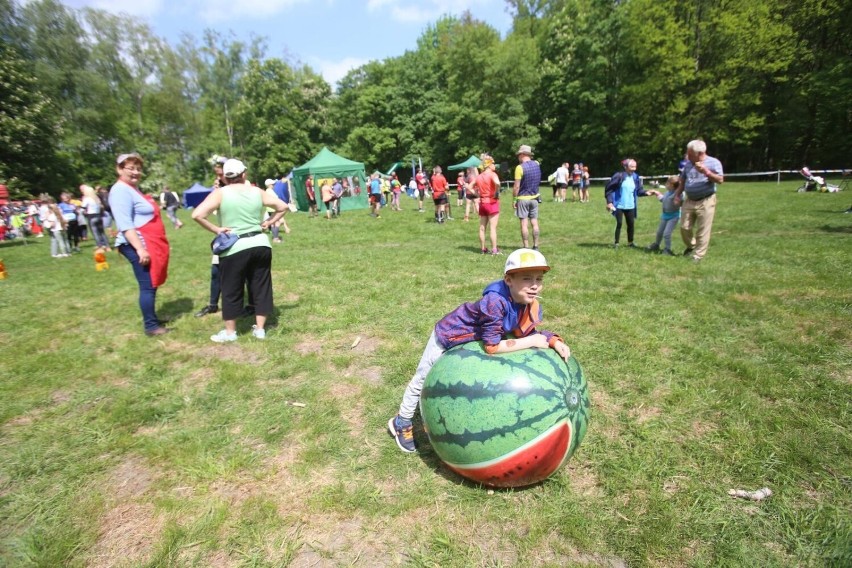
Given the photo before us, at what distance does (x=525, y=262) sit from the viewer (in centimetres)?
304

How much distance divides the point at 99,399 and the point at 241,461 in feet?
7.91

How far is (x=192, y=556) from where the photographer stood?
9.38 feet

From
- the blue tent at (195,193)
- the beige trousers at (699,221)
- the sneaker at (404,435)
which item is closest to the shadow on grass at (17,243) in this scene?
the blue tent at (195,193)

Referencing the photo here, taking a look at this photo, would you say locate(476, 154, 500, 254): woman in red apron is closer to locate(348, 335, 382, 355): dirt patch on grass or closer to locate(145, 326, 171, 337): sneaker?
locate(348, 335, 382, 355): dirt patch on grass

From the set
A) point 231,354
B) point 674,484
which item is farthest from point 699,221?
point 231,354

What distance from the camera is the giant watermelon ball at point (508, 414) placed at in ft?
9.67

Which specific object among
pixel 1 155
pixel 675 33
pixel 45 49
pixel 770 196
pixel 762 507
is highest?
pixel 45 49

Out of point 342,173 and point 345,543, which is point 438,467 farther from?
point 342,173

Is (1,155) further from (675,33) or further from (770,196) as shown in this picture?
(675,33)

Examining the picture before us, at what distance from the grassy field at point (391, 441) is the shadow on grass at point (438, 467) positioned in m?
0.03

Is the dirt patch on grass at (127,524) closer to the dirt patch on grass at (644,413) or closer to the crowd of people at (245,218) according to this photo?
the crowd of people at (245,218)

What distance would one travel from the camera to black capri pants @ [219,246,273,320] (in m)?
5.61

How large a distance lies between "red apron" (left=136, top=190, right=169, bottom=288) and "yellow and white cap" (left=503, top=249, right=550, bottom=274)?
5.27 m

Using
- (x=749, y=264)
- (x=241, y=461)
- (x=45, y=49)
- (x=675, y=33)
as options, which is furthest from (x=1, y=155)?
(x=675, y=33)
